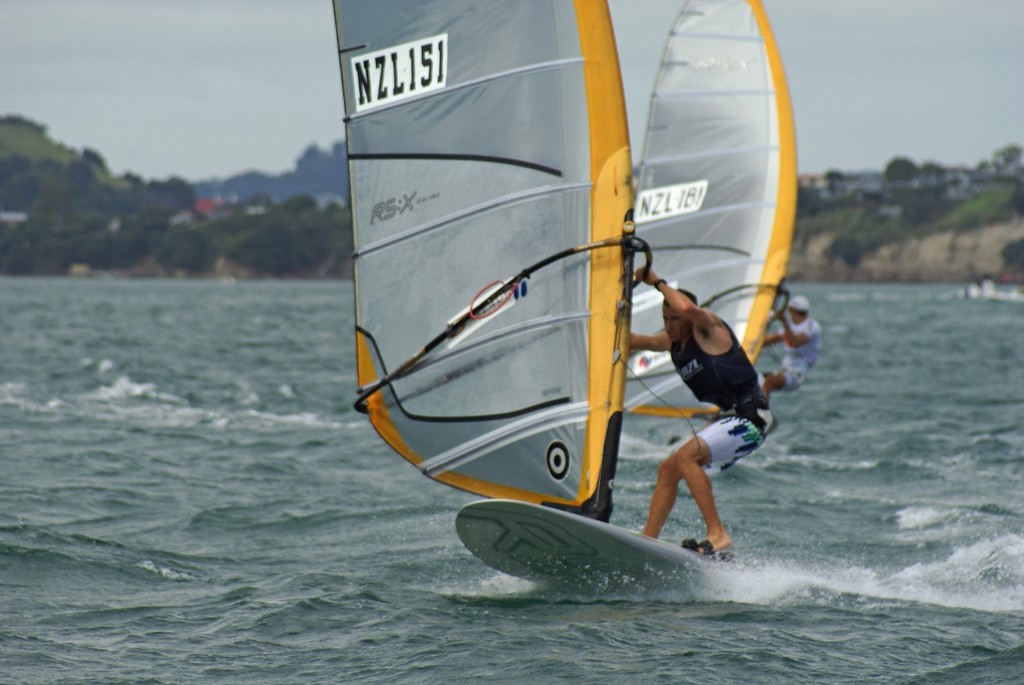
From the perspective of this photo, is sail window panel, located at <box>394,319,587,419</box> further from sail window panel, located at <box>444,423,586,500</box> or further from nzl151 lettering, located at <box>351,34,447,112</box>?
nzl151 lettering, located at <box>351,34,447,112</box>

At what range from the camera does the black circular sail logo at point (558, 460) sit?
7.00 metres

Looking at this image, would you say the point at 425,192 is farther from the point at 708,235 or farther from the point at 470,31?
the point at 708,235

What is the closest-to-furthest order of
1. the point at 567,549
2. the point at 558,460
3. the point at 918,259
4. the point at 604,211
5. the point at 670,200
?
the point at 567,549 → the point at 604,211 → the point at 558,460 → the point at 670,200 → the point at 918,259

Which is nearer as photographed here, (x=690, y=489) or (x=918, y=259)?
(x=690, y=489)

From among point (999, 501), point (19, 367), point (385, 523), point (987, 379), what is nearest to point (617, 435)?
point (385, 523)

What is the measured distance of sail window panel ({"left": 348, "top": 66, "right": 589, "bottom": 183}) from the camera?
6.93 meters

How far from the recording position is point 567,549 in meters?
6.74

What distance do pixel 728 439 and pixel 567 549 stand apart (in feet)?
3.49

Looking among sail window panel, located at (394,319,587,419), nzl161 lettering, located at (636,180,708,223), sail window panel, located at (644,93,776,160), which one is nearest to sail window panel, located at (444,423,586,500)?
sail window panel, located at (394,319,587,419)

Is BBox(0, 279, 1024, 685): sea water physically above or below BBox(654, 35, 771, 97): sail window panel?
below

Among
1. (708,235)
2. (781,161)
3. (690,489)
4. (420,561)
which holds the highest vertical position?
(781,161)

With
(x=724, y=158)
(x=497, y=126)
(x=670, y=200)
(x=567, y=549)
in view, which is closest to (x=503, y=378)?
(x=567, y=549)

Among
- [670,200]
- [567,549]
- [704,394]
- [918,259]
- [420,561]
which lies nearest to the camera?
[567,549]

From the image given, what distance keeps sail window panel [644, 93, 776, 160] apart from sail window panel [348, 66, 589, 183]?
589 centimetres
